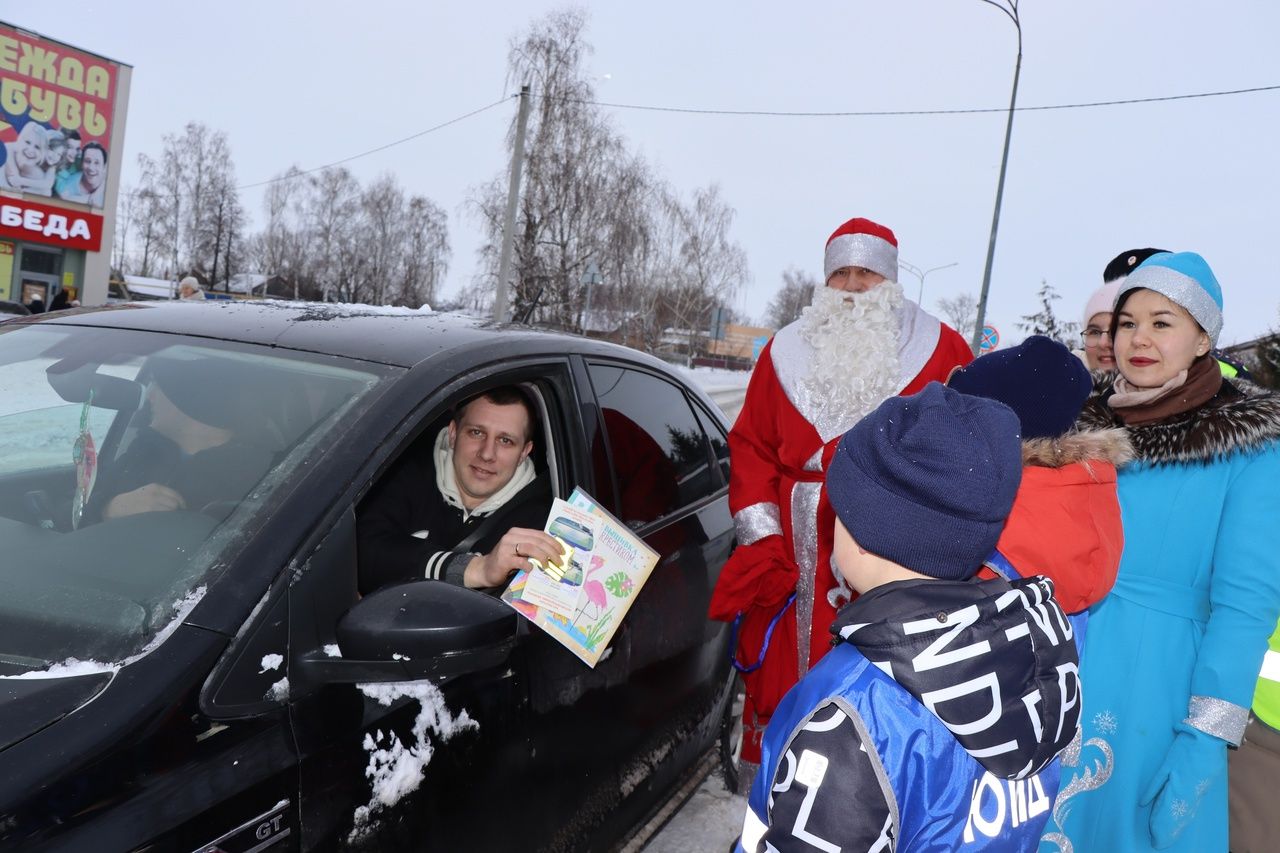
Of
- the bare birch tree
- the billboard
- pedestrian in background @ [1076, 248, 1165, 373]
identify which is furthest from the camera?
the bare birch tree

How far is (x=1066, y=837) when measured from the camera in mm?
2258

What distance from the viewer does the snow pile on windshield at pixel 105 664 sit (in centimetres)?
124

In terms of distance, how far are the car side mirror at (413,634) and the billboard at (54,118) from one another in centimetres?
2662

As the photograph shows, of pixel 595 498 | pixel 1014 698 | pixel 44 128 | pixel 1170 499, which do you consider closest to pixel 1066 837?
pixel 1170 499

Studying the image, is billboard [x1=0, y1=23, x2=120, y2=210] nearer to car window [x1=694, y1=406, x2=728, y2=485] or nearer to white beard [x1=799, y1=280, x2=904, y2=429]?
car window [x1=694, y1=406, x2=728, y2=485]

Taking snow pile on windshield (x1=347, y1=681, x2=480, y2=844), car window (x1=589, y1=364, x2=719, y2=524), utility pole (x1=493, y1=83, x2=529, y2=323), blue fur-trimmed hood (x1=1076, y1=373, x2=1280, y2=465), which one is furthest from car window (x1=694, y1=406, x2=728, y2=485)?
utility pole (x1=493, y1=83, x2=529, y2=323)

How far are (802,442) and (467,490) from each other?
1129mm

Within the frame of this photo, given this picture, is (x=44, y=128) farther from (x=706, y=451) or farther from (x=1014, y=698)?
(x=1014, y=698)

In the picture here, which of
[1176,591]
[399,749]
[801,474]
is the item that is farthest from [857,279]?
[399,749]

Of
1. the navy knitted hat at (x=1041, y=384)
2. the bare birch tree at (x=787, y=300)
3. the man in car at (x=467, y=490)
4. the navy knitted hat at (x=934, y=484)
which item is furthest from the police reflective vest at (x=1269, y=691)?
the bare birch tree at (x=787, y=300)

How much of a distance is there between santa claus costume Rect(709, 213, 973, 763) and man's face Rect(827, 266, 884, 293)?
3cm

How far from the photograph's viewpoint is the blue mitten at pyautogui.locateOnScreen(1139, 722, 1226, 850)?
2033 millimetres

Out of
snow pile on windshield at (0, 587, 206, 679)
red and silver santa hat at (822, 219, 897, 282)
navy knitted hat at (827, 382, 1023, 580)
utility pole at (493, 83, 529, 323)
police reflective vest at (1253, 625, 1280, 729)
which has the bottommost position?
police reflective vest at (1253, 625, 1280, 729)

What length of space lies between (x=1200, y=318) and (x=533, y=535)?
1733mm
